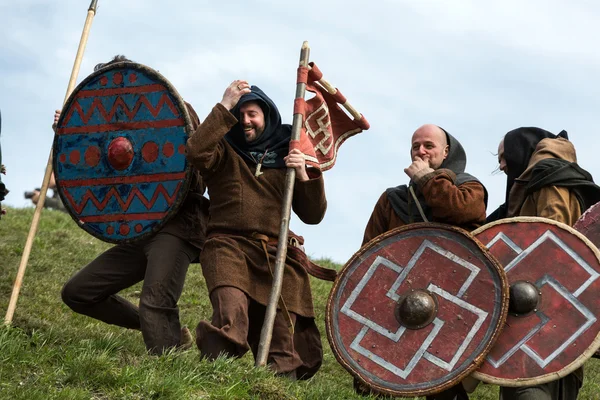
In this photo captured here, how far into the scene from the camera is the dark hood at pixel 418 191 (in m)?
7.02

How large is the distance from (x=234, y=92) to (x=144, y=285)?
1311mm

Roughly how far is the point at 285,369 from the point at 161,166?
A: 1.48 meters

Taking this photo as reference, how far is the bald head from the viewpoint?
23.3ft

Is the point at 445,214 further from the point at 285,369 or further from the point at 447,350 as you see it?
the point at 285,369

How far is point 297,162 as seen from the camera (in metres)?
6.80

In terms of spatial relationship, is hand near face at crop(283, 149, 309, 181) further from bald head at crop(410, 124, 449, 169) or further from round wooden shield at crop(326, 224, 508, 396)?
bald head at crop(410, 124, 449, 169)

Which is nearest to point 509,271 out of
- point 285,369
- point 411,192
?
point 411,192

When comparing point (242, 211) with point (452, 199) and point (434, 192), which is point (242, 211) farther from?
point (452, 199)

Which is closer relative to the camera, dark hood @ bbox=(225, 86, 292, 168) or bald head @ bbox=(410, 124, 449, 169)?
dark hood @ bbox=(225, 86, 292, 168)

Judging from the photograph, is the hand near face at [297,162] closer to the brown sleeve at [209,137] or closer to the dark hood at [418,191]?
the brown sleeve at [209,137]

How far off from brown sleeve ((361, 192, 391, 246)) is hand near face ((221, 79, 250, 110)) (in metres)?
1.17

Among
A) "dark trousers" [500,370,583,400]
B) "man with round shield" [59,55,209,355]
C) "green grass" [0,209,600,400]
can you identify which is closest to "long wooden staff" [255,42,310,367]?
"green grass" [0,209,600,400]

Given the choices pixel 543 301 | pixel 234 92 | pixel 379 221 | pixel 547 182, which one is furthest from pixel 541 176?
pixel 234 92

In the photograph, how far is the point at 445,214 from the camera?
21.9 feet
